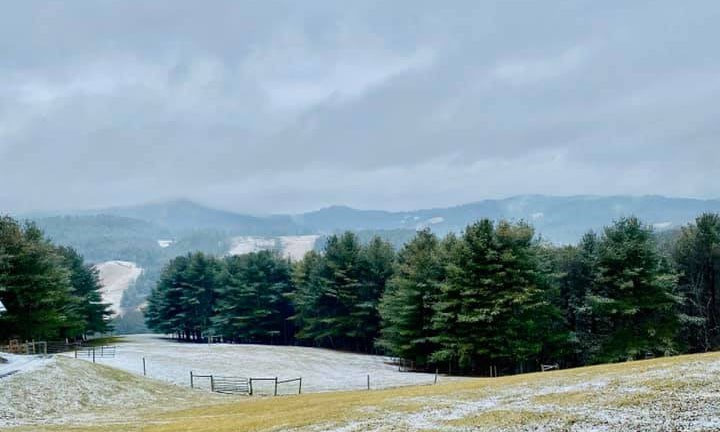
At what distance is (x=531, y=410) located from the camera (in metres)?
21.3

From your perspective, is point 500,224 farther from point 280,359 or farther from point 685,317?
point 280,359

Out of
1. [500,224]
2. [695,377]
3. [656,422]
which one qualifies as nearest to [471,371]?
[500,224]

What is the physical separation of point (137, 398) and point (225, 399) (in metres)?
6.96

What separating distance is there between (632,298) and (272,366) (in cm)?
4447

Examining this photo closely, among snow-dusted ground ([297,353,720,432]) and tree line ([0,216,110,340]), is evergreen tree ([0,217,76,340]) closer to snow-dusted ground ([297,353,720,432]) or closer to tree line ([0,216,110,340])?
tree line ([0,216,110,340])

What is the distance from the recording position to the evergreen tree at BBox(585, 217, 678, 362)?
61438mm

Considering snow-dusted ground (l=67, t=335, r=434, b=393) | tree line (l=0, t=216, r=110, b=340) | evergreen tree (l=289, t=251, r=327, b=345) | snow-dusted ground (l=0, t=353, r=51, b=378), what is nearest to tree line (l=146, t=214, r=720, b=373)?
snow-dusted ground (l=67, t=335, r=434, b=393)

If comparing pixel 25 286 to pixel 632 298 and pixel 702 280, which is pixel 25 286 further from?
pixel 702 280

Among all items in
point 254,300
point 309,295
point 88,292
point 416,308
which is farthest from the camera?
point 254,300

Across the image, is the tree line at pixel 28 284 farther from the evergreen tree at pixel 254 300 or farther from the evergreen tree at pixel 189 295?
the evergreen tree at pixel 189 295

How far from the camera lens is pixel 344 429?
21406 millimetres

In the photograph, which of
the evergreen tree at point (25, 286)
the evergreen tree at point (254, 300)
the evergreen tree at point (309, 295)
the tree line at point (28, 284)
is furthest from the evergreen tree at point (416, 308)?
the tree line at point (28, 284)

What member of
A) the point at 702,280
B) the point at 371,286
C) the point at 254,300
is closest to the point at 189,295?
the point at 254,300

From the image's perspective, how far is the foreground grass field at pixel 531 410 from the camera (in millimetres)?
18266
